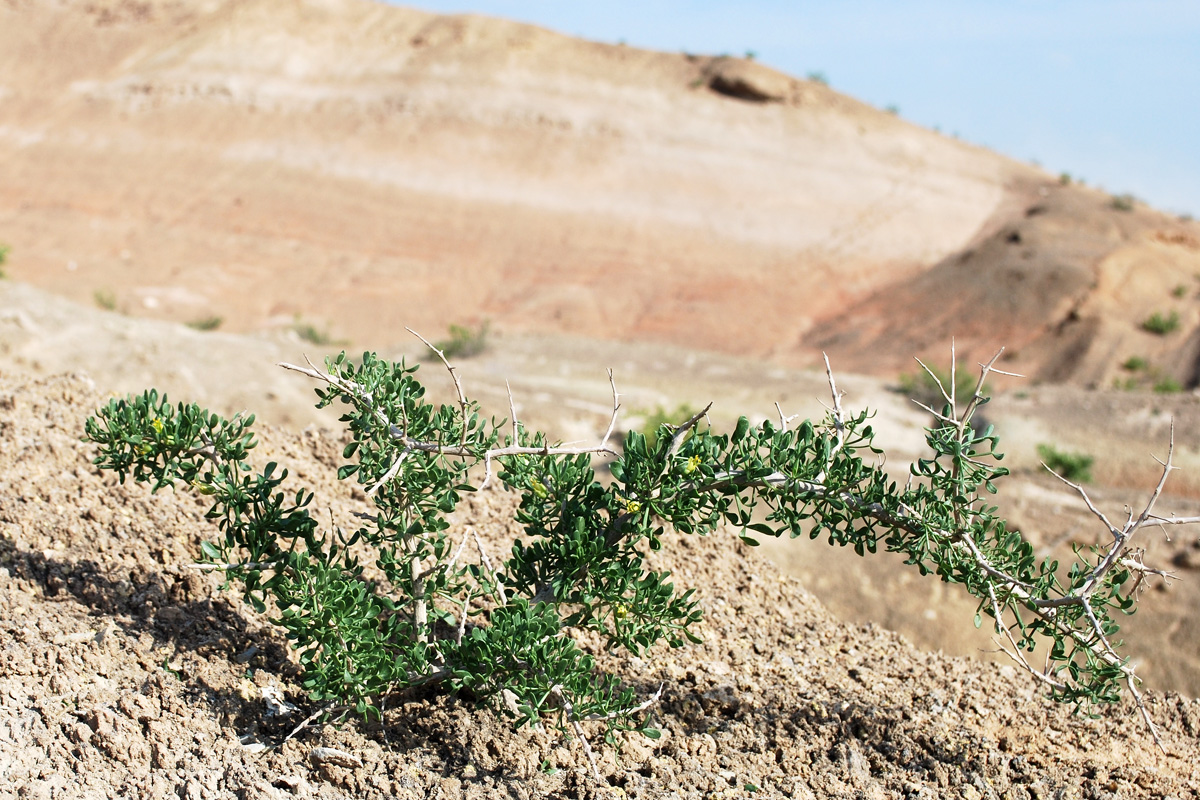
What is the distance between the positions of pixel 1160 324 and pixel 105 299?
65.0 feet

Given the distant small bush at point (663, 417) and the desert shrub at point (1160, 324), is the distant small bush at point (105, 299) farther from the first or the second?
the desert shrub at point (1160, 324)

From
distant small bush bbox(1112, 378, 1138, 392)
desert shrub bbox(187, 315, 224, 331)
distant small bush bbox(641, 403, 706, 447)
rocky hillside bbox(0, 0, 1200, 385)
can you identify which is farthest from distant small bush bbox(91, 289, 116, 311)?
distant small bush bbox(1112, 378, 1138, 392)

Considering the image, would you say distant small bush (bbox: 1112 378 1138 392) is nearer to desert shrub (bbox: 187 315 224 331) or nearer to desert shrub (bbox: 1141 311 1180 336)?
desert shrub (bbox: 1141 311 1180 336)

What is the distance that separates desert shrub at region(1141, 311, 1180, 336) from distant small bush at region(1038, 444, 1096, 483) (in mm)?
9677

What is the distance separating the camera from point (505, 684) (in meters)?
3.00

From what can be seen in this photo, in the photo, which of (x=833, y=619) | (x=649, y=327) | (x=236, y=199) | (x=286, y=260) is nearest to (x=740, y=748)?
(x=833, y=619)

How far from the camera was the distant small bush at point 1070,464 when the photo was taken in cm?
1051

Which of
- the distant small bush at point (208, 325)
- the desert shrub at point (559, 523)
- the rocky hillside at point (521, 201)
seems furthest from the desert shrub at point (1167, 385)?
the distant small bush at point (208, 325)

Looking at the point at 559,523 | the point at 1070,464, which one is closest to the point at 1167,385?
the point at 1070,464

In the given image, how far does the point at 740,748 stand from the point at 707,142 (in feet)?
80.5

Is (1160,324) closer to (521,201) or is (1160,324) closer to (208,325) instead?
(521,201)

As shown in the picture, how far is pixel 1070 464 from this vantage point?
34.4 ft

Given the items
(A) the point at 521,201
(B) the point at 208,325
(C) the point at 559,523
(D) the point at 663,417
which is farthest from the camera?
(A) the point at 521,201

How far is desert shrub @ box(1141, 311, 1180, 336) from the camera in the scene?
18878 millimetres
